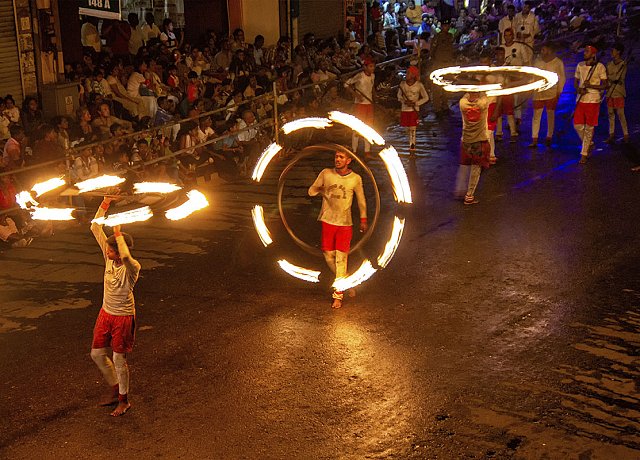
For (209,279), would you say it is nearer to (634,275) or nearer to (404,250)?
(404,250)

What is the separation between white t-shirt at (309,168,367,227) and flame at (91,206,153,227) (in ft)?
7.81

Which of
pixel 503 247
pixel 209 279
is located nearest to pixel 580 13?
pixel 503 247

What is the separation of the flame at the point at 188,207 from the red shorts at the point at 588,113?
8818 millimetres

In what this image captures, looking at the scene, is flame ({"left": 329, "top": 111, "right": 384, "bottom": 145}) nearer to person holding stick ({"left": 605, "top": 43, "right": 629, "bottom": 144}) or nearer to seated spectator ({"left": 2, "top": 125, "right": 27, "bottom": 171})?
seated spectator ({"left": 2, "top": 125, "right": 27, "bottom": 171})

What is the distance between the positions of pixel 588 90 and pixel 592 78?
0.24 metres

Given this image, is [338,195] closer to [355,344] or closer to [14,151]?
[355,344]

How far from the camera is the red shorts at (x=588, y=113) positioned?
1612 cm

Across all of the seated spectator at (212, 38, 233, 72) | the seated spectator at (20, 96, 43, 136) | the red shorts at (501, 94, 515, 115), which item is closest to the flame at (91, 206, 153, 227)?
the seated spectator at (20, 96, 43, 136)

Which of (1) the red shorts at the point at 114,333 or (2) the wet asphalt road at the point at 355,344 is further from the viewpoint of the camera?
(1) the red shorts at the point at 114,333

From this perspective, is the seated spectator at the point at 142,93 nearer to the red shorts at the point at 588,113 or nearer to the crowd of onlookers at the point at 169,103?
the crowd of onlookers at the point at 169,103

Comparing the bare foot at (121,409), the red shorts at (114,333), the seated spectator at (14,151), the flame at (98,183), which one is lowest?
the bare foot at (121,409)

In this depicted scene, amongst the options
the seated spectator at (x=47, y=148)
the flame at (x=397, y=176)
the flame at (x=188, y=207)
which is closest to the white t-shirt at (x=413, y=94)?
the flame at (x=397, y=176)

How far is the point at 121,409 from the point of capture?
8.20m

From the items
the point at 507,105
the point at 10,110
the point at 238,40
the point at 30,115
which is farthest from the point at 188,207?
the point at 238,40
